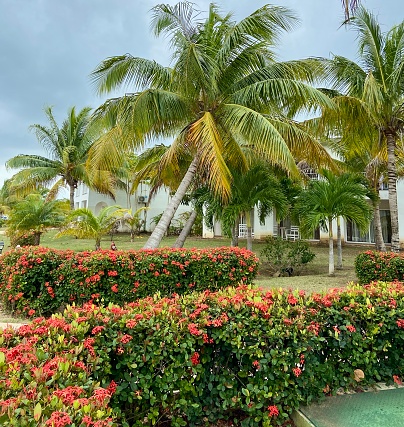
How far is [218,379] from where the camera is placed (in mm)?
2529

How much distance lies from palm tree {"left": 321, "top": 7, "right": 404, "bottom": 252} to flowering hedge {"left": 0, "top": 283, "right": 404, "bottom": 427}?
26.3ft

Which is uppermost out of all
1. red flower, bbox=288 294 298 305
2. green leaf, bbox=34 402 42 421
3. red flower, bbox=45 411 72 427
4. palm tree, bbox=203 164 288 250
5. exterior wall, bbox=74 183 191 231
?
exterior wall, bbox=74 183 191 231

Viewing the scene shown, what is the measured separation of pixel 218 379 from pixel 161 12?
9.94 m

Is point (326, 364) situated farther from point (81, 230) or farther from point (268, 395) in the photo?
point (81, 230)

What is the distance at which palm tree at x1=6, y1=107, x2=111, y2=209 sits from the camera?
2089cm

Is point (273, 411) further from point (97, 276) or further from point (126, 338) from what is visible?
point (97, 276)

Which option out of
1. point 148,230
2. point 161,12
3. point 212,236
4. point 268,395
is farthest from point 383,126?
point 148,230

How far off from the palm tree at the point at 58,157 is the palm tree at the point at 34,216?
771cm

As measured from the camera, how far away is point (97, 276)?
18.7 ft

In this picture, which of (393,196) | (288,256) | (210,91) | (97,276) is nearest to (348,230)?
(288,256)

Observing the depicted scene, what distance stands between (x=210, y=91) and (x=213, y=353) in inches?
323

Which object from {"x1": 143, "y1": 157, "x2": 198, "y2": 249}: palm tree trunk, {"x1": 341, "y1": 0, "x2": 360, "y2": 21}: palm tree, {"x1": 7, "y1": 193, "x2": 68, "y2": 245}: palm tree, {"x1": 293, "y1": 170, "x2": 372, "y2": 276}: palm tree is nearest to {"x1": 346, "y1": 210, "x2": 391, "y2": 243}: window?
{"x1": 293, "y1": 170, "x2": 372, "y2": 276}: palm tree

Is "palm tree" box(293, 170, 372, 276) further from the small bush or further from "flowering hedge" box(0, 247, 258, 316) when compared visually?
the small bush

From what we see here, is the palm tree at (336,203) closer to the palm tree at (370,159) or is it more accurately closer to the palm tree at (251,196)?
the palm tree at (251,196)
